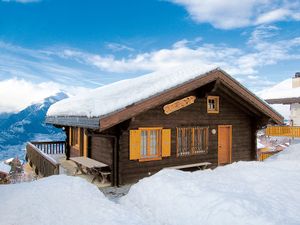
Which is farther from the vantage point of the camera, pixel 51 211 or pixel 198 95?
pixel 198 95

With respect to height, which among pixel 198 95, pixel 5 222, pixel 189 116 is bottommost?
pixel 5 222

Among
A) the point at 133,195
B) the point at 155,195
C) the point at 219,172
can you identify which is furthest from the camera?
the point at 219,172

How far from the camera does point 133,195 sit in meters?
8.67

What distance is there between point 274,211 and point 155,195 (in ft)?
9.90

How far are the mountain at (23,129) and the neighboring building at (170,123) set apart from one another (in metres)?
108

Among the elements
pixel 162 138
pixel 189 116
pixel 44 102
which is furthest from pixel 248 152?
pixel 44 102

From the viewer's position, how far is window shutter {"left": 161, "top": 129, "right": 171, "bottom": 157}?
1202 cm

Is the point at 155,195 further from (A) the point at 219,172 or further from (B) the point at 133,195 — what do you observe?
(A) the point at 219,172

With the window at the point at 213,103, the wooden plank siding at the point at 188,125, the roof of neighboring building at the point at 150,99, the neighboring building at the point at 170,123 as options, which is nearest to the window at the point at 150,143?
the neighboring building at the point at 170,123

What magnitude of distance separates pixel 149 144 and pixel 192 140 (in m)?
2.29

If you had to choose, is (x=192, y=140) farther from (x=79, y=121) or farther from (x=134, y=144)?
(x=79, y=121)

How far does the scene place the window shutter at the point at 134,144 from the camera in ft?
36.8

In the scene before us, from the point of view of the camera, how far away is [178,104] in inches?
488

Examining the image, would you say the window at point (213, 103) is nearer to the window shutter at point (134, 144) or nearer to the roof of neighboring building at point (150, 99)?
the roof of neighboring building at point (150, 99)
